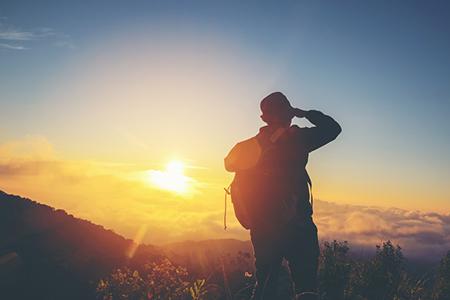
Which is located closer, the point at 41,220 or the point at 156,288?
the point at 156,288

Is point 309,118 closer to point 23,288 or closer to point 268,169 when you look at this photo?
point 268,169

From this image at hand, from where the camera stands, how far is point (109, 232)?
71.3ft

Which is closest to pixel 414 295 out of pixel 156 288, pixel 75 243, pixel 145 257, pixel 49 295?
pixel 156 288

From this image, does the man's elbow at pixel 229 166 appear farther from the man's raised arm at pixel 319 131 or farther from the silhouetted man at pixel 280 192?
the man's raised arm at pixel 319 131

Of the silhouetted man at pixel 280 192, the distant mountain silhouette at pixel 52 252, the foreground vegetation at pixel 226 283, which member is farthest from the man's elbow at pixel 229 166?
the distant mountain silhouette at pixel 52 252

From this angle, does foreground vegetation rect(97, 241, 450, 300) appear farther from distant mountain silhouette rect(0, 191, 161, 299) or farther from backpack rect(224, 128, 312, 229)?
distant mountain silhouette rect(0, 191, 161, 299)

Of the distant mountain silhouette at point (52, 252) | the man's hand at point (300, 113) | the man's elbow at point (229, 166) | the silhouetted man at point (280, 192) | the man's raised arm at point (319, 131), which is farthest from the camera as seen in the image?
the distant mountain silhouette at point (52, 252)

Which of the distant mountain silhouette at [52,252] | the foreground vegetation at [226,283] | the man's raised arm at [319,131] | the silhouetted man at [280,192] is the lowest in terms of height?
the distant mountain silhouette at [52,252]

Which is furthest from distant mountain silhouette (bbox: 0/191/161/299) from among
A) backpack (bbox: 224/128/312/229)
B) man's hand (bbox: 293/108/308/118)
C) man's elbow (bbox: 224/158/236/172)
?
man's hand (bbox: 293/108/308/118)

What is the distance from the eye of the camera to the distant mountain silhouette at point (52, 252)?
13.0 m

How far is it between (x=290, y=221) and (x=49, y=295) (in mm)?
11428

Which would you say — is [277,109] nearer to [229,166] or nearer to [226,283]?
[229,166]

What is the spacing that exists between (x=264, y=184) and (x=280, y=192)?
0.21 meters

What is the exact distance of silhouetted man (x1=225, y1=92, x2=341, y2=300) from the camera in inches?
169
